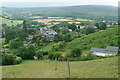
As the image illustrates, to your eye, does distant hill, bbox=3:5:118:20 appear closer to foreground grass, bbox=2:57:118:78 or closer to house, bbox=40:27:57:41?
house, bbox=40:27:57:41

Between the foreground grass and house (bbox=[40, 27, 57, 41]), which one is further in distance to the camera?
house (bbox=[40, 27, 57, 41])

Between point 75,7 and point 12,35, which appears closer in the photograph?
point 12,35

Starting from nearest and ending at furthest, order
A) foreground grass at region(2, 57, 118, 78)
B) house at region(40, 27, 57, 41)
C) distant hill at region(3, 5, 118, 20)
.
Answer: foreground grass at region(2, 57, 118, 78)
house at region(40, 27, 57, 41)
distant hill at region(3, 5, 118, 20)

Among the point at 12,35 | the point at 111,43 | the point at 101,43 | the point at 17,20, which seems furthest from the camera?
the point at 17,20

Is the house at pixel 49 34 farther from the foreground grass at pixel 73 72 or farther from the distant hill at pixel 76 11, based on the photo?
the foreground grass at pixel 73 72

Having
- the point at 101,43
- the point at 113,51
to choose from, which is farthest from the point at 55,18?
the point at 113,51

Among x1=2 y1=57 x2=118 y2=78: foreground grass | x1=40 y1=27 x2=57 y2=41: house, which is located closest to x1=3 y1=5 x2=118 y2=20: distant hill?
x1=40 y1=27 x2=57 y2=41: house

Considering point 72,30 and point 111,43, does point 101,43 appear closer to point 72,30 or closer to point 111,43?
point 111,43

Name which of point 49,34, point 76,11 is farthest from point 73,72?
point 76,11
